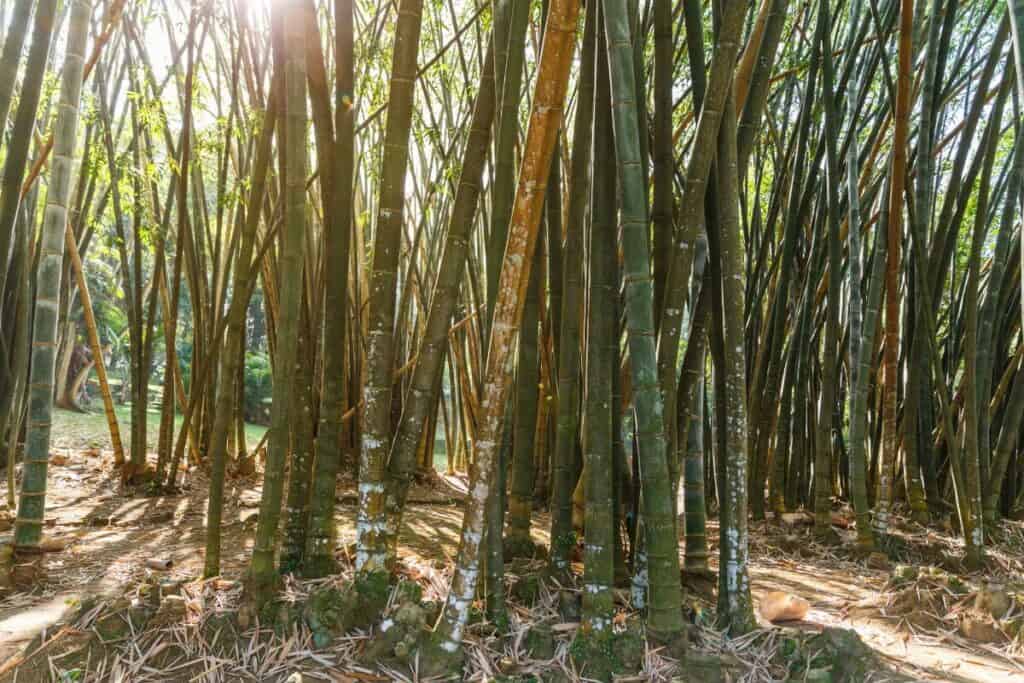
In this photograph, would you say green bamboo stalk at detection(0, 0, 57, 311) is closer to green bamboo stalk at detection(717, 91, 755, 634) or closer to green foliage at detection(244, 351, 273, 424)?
green bamboo stalk at detection(717, 91, 755, 634)

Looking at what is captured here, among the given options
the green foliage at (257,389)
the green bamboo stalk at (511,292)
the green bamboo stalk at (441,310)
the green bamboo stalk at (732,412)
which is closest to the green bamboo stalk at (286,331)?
the green bamboo stalk at (441,310)

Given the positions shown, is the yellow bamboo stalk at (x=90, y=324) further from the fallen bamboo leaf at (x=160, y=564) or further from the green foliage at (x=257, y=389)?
the green foliage at (x=257, y=389)

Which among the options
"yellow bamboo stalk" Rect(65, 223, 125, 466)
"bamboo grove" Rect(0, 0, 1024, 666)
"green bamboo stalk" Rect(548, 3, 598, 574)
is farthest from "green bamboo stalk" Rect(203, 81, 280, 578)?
"yellow bamboo stalk" Rect(65, 223, 125, 466)

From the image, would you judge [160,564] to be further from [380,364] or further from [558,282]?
[558,282]

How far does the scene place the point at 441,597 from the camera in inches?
63.6

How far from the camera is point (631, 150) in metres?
1.29

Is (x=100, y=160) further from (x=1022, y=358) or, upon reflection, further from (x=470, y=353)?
(x=1022, y=358)

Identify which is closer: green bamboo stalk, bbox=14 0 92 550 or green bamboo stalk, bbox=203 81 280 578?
Answer: green bamboo stalk, bbox=203 81 280 578

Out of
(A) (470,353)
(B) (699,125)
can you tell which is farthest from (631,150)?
(A) (470,353)

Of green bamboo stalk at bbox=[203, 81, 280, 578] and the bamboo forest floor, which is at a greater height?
green bamboo stalk at bbox=[203, 81, 280, 578]

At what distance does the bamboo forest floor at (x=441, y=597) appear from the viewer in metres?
1.39

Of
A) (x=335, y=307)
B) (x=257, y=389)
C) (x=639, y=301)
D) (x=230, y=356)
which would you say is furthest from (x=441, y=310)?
(x=257, y=389)

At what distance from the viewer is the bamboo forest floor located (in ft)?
4.55

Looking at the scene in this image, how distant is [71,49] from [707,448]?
2.94m
